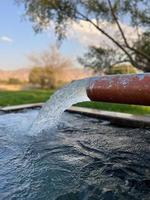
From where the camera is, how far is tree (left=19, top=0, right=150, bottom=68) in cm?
1149

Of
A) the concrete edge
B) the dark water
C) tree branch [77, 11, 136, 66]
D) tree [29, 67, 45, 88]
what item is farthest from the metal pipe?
tree [29, 67, 45, 88]

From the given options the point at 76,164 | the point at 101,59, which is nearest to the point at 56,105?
the point at 76,164

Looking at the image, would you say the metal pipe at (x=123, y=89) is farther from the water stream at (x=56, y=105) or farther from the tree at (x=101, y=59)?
the tree at (x=101, y=59)

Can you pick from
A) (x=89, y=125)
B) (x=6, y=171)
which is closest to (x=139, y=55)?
(x=89, y=125)

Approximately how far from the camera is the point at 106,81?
11.8 ft

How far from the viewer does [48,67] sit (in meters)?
24.7

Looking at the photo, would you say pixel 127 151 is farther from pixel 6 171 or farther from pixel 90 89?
pixel 6 171

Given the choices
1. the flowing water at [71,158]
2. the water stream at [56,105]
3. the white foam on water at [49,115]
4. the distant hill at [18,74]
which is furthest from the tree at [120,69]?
the distant hill at [18,74]

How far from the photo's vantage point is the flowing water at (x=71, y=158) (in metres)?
2.96

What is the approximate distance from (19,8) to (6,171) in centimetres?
939

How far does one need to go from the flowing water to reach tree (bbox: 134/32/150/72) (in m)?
5.77

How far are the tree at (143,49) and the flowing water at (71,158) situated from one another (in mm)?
5765

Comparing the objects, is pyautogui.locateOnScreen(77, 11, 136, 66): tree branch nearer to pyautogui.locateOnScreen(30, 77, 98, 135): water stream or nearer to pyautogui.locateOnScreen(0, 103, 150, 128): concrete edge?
pyautogui.locateOnScreen(0, 103, 150, 128): concrete edge

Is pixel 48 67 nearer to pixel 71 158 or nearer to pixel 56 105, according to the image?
pixel 56 105
